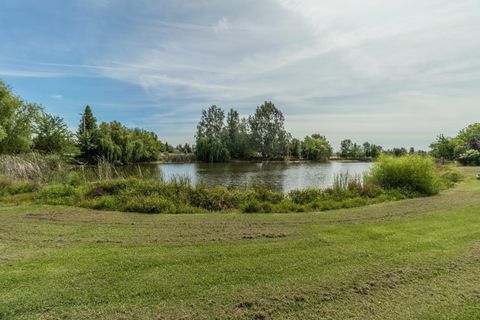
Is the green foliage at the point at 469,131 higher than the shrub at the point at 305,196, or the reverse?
the green foliage at the point at 469,131

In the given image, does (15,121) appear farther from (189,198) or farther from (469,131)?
(469,131)

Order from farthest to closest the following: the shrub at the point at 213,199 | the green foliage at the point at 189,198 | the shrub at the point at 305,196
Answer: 1. the shrub at the point at 305,196
2. the shrub at the point at 213,199
3. the green foliage at the point at 189,198

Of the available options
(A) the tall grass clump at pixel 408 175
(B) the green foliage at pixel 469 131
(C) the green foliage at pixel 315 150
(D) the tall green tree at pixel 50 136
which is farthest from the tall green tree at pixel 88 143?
(B) the green foliage at pixel 469 131

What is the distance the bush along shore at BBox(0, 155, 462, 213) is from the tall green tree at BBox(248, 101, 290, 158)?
51.0m

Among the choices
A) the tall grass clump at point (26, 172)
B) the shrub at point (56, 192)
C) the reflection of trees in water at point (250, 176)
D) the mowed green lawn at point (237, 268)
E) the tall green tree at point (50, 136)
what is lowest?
the reflection of trees in water at point (250, 176)

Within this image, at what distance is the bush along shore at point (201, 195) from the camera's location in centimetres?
859

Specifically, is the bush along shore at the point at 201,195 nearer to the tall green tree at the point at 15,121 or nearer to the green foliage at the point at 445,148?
the tall green tree at the point at 15,121

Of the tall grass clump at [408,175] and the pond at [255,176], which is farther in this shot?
the pond at [255,176]

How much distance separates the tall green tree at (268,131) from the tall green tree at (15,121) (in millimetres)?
44448

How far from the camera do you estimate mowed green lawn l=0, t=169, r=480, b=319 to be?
10.4 ft

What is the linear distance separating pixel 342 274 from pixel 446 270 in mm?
1573

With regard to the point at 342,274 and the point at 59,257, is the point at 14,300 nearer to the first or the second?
the point at 59,257

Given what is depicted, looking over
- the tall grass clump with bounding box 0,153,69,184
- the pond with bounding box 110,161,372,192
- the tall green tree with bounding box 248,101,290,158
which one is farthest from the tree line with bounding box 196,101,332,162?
the tall grass clump with bounding box 0,153,69,184

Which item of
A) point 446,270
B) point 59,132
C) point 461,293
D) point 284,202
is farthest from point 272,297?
point 59,132
